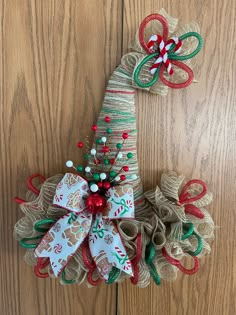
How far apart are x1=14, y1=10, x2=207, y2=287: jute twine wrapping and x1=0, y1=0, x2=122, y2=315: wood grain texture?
0.19 ft

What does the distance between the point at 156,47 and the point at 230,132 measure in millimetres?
267

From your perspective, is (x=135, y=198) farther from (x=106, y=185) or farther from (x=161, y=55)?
(x=161, y=55)

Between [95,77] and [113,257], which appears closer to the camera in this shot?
[113,257]

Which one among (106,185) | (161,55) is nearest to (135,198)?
(106,185)

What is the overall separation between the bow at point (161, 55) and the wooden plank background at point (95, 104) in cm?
7

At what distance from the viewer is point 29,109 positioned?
2.50 ft

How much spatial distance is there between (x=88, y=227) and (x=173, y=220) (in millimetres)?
176

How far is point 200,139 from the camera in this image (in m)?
0.78

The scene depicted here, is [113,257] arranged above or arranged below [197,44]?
below

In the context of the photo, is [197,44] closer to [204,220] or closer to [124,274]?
[204,220]

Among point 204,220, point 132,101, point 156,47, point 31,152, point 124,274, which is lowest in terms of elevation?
point 124,274

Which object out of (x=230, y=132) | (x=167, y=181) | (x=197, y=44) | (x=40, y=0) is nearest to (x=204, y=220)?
(x=167, y=181)

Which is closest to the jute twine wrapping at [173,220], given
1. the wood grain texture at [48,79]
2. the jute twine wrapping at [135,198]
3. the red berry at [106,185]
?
the jute twine wrapping at [135,198]

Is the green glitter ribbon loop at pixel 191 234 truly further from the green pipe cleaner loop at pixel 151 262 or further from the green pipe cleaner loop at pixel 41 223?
the green pipe cleaner loop at pixel 41 223
